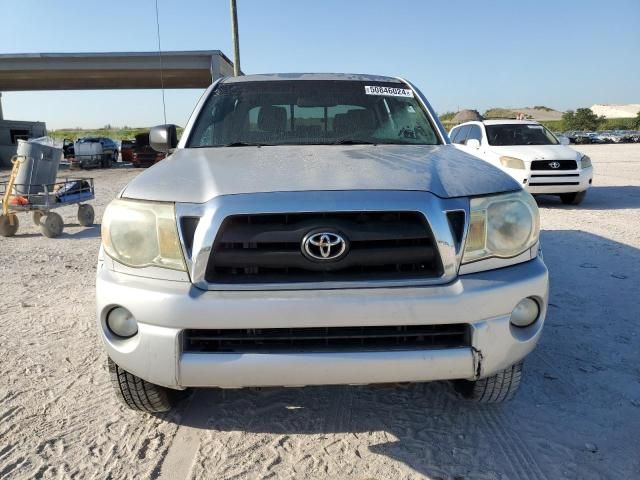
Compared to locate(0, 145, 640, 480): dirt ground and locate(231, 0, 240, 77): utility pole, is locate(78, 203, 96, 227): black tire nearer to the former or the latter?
locate(0, 145, 640, 480): dirt ground

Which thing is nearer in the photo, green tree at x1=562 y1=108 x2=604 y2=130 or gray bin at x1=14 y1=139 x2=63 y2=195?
gray bin at x1=14 y1=139 x2=63 y2=195

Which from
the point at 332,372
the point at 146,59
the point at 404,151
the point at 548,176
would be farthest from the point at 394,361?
the point at 146,59

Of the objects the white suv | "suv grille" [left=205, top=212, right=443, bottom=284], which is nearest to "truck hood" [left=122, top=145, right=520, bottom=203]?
"suv grille" [left=205, top=212, right=443, bottom=284]

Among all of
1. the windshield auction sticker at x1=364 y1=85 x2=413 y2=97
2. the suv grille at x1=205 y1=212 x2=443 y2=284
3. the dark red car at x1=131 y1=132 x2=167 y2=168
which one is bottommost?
the dark red car at x1=131 y1=132 x2=167 y2=168

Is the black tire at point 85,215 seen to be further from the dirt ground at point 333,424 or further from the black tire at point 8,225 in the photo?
the dirt ground at point 333,424

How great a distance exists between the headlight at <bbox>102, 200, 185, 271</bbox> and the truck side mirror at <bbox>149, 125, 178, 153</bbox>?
1.60m

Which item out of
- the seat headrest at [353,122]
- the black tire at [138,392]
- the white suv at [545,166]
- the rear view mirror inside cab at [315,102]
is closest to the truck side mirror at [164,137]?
the rear view mirror inside cab at [315,102]

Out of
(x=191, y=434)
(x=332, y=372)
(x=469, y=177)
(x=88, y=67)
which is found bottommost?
(x=191, y=434)

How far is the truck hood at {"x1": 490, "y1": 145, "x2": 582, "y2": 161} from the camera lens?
9.80 meters

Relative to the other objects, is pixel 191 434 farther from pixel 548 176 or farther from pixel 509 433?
pixel 548 176

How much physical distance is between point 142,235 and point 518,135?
10.6m

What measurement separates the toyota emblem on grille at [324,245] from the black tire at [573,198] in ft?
31.0

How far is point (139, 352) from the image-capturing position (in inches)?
Result: 81.9

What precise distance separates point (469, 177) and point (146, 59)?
25299 mm
